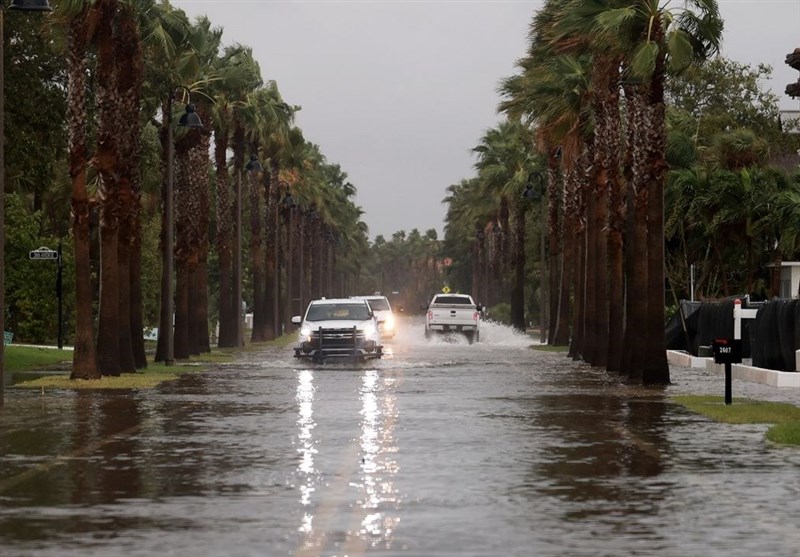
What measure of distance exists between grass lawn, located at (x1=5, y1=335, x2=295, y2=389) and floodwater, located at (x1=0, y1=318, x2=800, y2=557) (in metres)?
3.75

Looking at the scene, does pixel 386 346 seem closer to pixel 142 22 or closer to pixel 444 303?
pixel 444 303

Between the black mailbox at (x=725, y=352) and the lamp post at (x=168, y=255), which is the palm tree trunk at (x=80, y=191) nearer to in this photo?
the lamp post at (x=168, y=255)

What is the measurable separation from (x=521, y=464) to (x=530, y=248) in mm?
91380

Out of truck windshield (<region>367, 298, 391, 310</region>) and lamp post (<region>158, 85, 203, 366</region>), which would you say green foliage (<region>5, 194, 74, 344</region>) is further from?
lamp post (<region>158, 85, 203, 366</region>)

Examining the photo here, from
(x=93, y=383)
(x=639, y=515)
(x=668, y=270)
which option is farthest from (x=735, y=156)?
(x=639, y=515)

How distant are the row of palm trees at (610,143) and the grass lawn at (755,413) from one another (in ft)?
20.0

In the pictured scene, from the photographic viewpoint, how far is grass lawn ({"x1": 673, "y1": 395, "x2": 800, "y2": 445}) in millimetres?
22469

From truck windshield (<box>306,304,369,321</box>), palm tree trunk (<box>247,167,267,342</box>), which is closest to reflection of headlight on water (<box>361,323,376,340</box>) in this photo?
truck windshield (<box>306,304,369,321</box>)

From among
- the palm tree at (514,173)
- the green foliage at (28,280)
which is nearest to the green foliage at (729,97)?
the palm tree at (514,173)

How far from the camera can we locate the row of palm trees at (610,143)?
121 ft

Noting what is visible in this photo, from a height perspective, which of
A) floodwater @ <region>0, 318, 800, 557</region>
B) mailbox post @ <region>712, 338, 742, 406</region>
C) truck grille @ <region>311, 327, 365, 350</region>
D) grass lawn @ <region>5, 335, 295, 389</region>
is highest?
truck grille @ <region>311, 327, 365, 350</region>

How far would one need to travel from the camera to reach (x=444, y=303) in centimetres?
7606

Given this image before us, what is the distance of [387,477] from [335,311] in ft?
106

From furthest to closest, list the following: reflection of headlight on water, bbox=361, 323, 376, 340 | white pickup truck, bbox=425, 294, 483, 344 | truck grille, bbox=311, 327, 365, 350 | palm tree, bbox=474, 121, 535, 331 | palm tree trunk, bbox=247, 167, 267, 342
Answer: palm tree, bbox=474, 121, 535, 331, palm tree trunk, bbox=247, 167, 267, 342, white pickup truck, bbox=425, 294, 483, 344, reflection of headlight on water, bbox=361, 323, 376, 340, truck grille, bbox=311, 327, 365, 350
